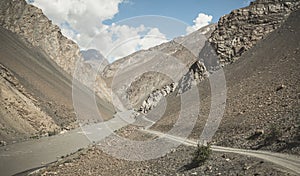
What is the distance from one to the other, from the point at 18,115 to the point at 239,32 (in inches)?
1488

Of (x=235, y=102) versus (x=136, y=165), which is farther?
(x=235, y=102)

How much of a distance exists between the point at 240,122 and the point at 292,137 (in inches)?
266

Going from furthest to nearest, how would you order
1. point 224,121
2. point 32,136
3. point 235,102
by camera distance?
point 32,136 < point 235,102 < point 224,121

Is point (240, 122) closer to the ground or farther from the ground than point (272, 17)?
closer to the ground

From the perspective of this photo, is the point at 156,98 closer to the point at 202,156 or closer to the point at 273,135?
the point at 273,135

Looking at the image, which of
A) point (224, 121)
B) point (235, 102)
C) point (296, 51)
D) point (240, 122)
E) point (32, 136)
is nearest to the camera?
point (240, 122)

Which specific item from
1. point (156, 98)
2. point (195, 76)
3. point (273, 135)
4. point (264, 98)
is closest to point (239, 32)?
point (195, 76)

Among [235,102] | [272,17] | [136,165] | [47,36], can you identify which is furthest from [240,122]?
[47,36]

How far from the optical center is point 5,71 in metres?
48.5

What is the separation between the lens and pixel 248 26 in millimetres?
47656

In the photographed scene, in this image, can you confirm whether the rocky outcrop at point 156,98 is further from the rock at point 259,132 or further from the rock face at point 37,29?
Result: the rock at point 259,132

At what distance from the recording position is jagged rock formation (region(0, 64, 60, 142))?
3923 cm

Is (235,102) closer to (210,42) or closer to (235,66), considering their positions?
(235,66)

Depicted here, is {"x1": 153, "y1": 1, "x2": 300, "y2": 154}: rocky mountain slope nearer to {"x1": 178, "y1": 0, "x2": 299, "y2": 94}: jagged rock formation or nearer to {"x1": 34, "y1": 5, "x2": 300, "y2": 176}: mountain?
{"x1": 34, "y1": 5, "x2": 300, "y2": 176}: mountain
